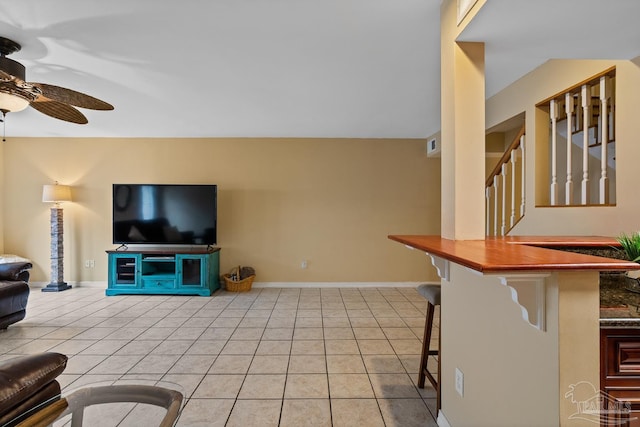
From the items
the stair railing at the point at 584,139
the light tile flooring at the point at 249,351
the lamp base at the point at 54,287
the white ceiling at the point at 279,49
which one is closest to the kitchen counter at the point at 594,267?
the stair railing at the point at 584,139

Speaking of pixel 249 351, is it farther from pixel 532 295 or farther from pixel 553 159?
pixel 553 159

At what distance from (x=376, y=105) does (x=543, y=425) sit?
10.9 ft

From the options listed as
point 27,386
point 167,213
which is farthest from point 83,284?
point 27,386

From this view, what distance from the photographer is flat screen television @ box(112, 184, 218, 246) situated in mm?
4844

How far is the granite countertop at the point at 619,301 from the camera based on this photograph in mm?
934

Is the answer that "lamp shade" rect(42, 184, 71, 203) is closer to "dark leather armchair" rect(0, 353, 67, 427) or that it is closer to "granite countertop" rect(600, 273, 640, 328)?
"dark leather armchair" rect(0, 353, 67, 427)

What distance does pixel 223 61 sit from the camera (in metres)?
2.58

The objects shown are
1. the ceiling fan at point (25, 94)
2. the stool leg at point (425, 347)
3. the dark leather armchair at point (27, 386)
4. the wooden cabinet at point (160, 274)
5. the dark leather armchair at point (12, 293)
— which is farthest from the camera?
the wooden cabinet at point (160, 274)

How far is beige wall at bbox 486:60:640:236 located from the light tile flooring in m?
1.59

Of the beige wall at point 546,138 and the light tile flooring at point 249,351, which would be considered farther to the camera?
the light tile flooring at point 249,351

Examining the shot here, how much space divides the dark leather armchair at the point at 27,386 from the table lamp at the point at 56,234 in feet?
15.3

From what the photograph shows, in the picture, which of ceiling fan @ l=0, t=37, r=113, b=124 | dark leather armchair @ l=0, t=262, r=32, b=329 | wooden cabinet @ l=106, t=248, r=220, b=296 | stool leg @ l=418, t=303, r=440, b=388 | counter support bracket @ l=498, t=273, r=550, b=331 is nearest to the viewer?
counter support bracket @ l=498, t=273, r=550, b=331

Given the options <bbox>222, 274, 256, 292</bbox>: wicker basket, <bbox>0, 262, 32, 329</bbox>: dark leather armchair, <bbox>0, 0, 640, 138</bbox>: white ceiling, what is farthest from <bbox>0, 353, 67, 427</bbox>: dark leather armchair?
<bbox>222, 274, 256, 292</bbox>: wicker basket

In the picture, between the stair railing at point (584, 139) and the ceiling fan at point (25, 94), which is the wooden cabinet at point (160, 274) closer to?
the ceiling fan at point (25, 94)
